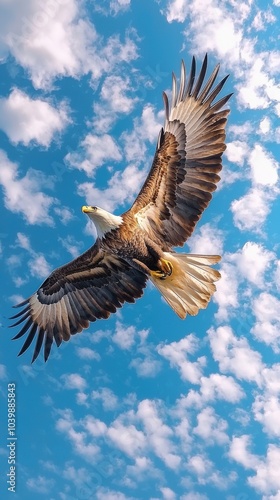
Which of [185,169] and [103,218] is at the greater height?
[185,169]

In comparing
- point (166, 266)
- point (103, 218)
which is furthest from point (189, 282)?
point (103, 218)

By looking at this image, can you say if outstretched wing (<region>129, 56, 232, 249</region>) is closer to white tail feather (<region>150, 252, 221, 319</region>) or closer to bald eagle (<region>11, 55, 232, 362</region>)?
bald eagle (<region>11, 55, 232, 362</region>)

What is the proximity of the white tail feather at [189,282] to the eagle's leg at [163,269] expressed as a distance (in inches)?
2.1

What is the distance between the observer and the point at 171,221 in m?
10.9

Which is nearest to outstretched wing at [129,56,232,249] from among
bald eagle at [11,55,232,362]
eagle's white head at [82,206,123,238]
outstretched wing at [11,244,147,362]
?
bald eagle at [11,55,232,362]

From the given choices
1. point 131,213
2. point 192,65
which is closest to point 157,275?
point 131,213

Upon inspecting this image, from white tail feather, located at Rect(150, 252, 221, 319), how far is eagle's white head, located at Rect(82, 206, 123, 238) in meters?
1.05

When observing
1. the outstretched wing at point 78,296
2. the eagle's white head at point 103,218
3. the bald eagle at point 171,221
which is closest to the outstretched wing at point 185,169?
the bald eagle at point 171,221

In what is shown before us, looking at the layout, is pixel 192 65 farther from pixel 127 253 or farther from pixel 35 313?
pixel 35 313

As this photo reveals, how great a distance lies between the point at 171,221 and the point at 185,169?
100 cm

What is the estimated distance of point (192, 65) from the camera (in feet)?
34.9

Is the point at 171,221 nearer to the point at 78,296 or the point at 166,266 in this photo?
the point at 166,266

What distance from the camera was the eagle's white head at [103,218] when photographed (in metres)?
10.3

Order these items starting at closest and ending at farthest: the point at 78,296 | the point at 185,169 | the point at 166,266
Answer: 1. the point at 166,266
2. the point at 185,169
3. the point at 78,296
